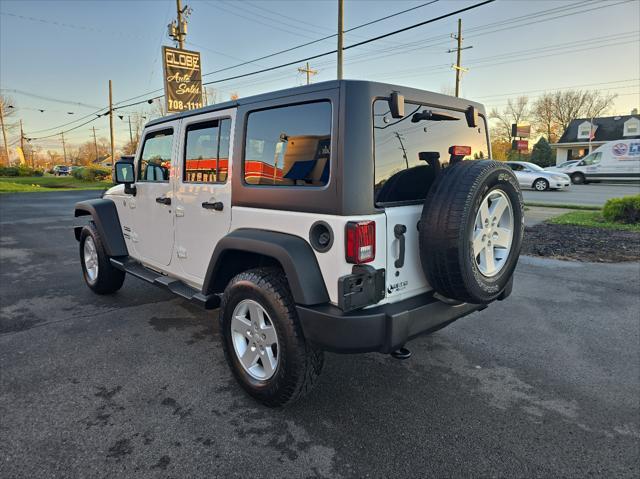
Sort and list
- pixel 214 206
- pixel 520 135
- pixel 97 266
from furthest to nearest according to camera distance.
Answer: pixel 520 135
pixel 97 266
pixel 214 206

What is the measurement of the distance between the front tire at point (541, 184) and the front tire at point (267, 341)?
72.4 ft

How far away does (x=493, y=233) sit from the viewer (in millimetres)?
2748

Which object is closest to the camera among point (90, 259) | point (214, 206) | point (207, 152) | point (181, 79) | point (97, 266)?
point (214, 206)

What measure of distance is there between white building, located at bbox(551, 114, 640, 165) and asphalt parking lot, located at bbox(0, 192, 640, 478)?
48465 mm

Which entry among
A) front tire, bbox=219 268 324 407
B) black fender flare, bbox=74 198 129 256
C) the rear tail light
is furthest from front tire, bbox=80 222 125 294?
the rear tail light

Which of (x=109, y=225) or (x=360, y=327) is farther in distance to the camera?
(x=109, y=225)

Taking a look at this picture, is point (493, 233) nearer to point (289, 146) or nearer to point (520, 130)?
point (289, 146)

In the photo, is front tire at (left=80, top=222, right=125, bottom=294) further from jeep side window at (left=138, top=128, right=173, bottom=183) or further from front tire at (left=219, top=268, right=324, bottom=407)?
front tire at (left=219, top=268, right=324, bottom=407)

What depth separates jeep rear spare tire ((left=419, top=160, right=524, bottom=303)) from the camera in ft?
7.79

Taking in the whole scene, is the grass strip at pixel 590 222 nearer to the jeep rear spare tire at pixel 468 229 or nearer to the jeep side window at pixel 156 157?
the jeep rear spare tire at pixel 468 229

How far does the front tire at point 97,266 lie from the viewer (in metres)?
4.78

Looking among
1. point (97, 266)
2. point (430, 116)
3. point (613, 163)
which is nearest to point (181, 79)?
point (97, 266)

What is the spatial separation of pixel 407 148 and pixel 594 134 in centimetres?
5338

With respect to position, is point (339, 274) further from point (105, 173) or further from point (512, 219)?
point (105, 173)
